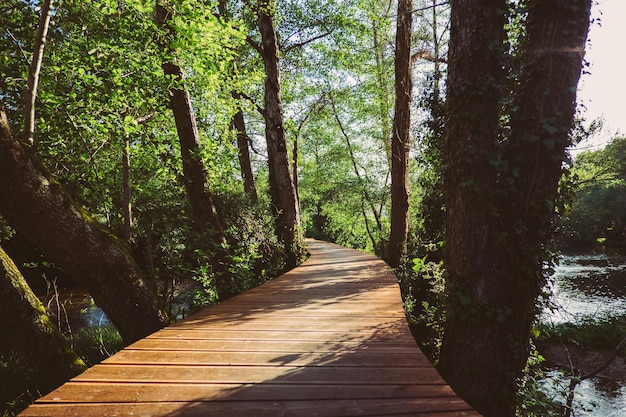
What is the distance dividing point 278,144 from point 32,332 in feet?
20.0

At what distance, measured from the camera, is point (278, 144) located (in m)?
8.53

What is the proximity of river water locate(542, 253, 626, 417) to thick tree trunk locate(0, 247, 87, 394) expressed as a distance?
6815 millimetres

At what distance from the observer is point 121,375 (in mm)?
2402

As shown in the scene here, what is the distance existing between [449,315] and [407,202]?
224 inches

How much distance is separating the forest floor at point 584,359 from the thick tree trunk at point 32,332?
12328 mm

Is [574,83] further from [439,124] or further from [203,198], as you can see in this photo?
[203,198]

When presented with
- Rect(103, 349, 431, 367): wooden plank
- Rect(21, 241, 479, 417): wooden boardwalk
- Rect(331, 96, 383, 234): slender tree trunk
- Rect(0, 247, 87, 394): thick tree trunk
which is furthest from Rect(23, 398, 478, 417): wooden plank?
Rect(331, 96, 383, 234): slender tree trunk

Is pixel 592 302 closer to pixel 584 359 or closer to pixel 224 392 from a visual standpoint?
pixel 584 359

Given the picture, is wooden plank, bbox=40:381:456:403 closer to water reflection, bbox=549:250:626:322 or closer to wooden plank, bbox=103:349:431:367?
wooden plank, bbox=103:349:431:367

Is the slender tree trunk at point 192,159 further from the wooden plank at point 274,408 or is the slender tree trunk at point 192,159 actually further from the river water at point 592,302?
the river water at point 592,302

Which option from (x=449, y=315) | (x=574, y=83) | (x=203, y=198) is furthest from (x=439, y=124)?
(x=203, y=198)

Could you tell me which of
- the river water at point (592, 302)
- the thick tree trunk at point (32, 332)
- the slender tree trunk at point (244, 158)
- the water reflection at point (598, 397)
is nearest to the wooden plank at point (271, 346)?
the thick tree trunk at point (32, 332)

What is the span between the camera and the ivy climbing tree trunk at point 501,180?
311 centimetres

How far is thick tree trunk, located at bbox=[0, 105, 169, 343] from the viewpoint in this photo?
3355mm
